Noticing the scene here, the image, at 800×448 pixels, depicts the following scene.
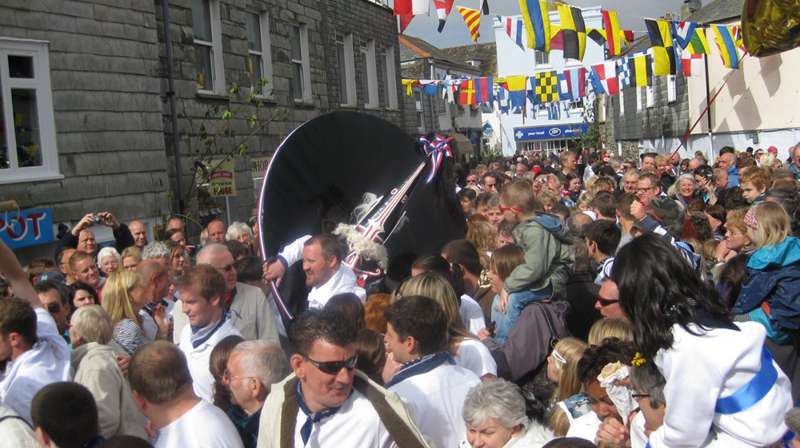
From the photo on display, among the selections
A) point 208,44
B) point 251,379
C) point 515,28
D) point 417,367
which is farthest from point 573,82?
point 251,379

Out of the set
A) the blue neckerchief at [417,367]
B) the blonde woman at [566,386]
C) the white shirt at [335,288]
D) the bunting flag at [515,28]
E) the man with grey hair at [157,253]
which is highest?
the bunting flag at [515,28]

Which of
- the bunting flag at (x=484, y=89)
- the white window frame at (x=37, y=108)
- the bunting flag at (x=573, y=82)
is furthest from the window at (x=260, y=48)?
the bunting flag at (x=484, y=89)

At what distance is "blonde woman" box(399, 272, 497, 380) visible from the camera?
13.5 ft

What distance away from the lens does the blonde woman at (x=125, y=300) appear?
5.13 meters

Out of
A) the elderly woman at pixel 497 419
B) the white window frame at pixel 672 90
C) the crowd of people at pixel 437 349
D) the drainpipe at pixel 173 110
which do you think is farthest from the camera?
the white window frame at pixel 672 90

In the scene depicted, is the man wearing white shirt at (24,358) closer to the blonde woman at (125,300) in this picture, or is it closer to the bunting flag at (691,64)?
the blonde woman at (125,300)

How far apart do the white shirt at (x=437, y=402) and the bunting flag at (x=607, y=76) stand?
63.5 feet

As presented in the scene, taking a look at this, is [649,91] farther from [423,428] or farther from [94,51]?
[423,428]

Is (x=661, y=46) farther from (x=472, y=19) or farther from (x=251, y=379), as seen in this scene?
(x=251, y=379)

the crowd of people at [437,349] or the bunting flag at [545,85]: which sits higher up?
the bunting flag at [545,85]

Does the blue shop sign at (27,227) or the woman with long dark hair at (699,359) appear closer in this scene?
the woman with long dark hair at (699,359)

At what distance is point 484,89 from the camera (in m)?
27.2

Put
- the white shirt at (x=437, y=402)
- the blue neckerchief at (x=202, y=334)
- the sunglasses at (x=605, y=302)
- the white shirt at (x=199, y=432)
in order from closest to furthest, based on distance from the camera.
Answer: the white shirt at (x=199, y=432)
the white shirt at (x=437, y=402)
the sunglasses at (x=605, y=302)
the blue neckerchief at (x=202, y=334)

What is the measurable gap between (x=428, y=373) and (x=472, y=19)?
1421 centimetres
